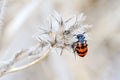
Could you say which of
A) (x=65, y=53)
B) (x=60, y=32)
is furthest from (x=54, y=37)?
(x=65, y=53)

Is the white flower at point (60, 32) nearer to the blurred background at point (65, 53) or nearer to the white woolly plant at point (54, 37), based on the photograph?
the white woolly plant at point (54, 37)

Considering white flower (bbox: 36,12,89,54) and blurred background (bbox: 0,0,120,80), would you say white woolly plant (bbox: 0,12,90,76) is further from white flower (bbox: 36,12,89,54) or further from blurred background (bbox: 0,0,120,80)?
blurred background (bbox: 0,0,120,80)

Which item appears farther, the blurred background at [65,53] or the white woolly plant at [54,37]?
the blurred background at [65,53]

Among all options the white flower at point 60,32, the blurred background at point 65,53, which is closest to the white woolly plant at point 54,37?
the white flower at point 60,32

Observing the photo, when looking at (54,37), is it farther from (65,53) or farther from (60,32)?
(65,53)

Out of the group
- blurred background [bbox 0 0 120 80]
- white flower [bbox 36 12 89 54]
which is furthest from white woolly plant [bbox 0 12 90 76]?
blurred background [bbox 0 0 120 80]

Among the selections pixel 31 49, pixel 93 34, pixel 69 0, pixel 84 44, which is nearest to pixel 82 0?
pixel 69 0
